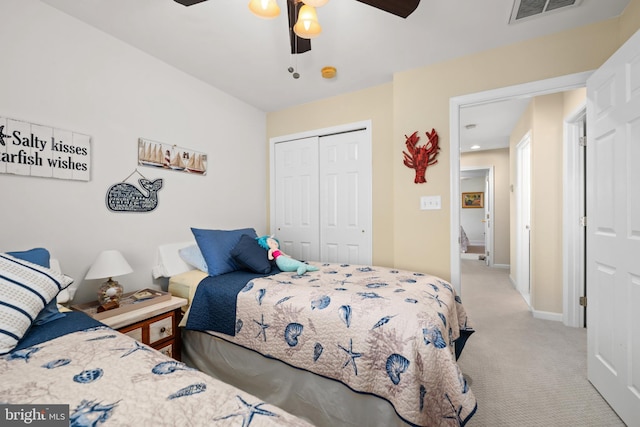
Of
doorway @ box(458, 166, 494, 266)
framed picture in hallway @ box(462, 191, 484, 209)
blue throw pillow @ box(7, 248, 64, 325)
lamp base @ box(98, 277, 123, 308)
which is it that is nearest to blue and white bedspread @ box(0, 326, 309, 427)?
blue throw pillow @ box(7, 248, 64, 325)

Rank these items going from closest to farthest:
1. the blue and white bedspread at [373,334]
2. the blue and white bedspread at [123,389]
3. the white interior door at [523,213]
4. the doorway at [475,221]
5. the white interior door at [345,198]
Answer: the blue and white bedspread at [123,389] < the blue and white bedspread at [373,334] < the white interior door at [345,198] < the white interior door at [523,213] < the doorway at [475,221]

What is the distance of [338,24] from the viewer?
196 centimetres

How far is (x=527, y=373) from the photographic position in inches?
81.4

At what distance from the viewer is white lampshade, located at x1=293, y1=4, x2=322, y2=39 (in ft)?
4.50

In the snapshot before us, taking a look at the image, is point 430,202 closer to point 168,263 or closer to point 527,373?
point 527,373

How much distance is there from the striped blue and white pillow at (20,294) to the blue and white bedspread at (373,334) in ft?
3.08

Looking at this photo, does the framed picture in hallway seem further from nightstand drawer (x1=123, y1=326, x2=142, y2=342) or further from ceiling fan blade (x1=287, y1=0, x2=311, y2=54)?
nightstand drawer (x1=123, y1=326, x2=142, y2=342)

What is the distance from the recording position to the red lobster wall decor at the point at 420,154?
2.48 meters

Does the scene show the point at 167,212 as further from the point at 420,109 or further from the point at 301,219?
the point at 420,109

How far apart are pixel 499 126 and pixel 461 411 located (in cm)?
456

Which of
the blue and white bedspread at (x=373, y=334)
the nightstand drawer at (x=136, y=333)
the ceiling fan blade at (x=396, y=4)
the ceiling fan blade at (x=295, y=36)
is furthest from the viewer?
the nightstand drawer at (x=136, y=333)

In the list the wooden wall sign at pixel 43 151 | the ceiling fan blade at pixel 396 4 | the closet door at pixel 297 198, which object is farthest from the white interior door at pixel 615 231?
the wooden wall sign at pixel 43 151

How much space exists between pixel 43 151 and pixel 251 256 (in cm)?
147

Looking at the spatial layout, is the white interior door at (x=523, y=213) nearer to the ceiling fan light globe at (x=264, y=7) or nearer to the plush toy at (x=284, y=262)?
the plush toy at (x=284, y=262)
